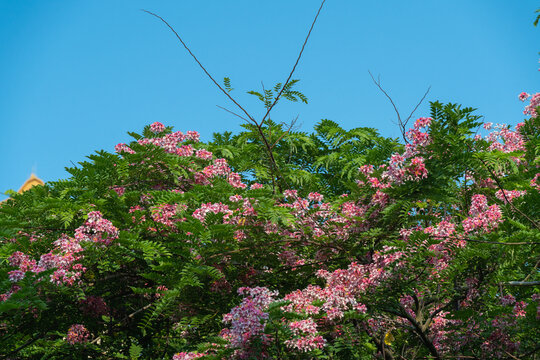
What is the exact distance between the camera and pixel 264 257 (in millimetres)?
6594

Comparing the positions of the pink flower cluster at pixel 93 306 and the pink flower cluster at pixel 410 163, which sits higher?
the pink flower cluster at pixel 410 163

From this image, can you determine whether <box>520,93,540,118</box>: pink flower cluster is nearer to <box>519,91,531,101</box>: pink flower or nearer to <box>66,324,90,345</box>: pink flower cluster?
<box>519,91,531,101</box>: pink flower

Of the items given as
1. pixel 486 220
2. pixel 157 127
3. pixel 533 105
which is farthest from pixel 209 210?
pixel 533 105

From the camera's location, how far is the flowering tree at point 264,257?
18.1 feet

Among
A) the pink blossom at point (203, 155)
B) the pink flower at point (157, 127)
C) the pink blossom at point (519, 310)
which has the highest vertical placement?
the pink flower at point (157, 127)

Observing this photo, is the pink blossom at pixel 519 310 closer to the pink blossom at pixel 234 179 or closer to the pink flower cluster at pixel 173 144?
the pink blossom at pixel 234 179

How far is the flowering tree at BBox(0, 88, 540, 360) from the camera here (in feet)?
18.1

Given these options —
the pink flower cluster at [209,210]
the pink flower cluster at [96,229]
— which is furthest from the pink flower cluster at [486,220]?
the pink flower cluster at [96,229]

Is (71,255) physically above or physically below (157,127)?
below

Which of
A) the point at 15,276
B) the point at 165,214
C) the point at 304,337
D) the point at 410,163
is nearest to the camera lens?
the point at 304,337

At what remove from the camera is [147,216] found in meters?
6.45

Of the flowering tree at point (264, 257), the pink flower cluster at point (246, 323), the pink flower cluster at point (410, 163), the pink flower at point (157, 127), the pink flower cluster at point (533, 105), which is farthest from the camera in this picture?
the pink flower cluster at point (533, 105)

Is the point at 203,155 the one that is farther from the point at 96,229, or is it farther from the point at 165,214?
the point at 96,229

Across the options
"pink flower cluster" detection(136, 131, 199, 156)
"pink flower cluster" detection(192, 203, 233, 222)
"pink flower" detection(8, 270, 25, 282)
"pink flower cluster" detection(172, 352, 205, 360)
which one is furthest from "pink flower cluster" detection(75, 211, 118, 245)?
"pink flower cluster" detection(136, 131, 199, 156)
